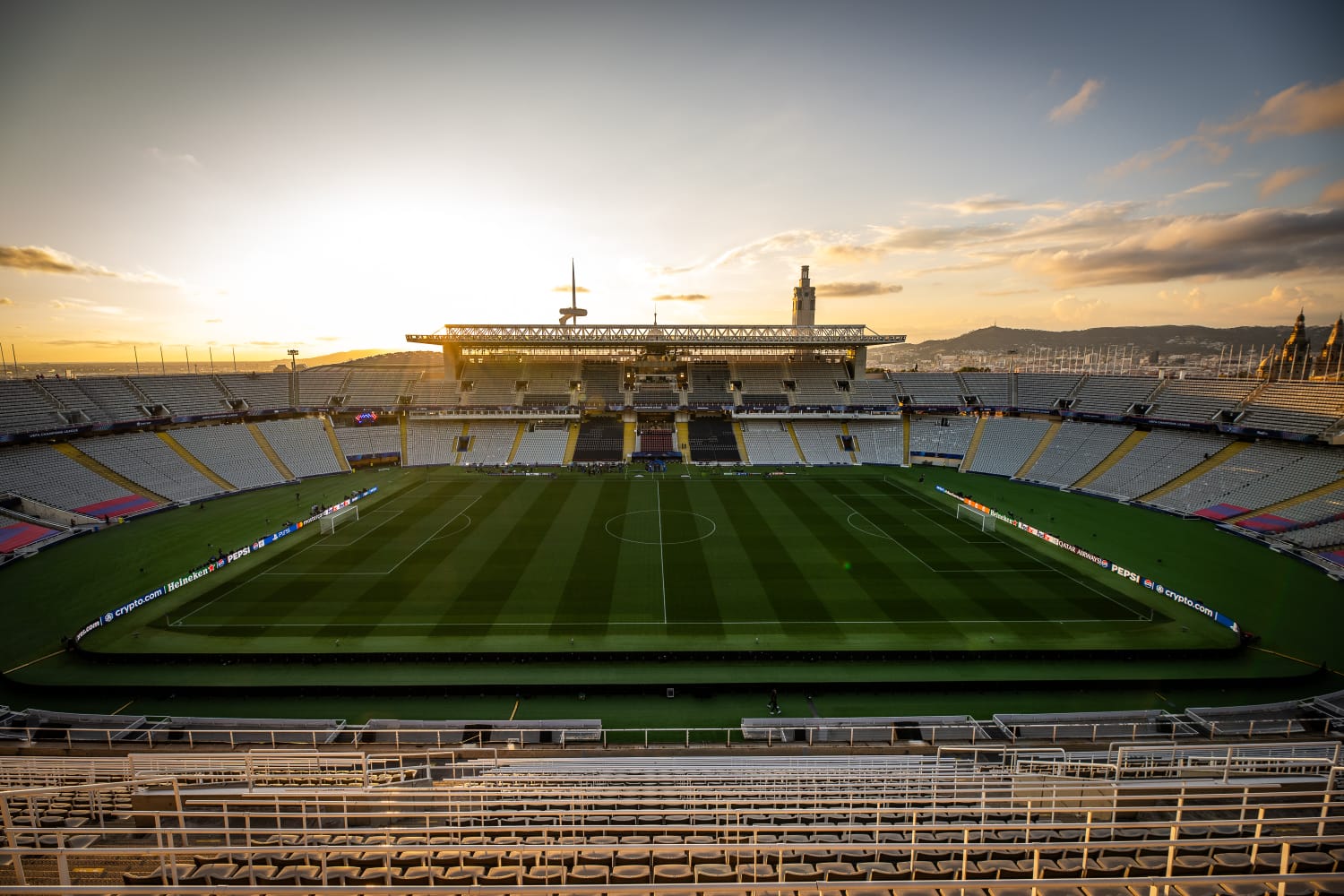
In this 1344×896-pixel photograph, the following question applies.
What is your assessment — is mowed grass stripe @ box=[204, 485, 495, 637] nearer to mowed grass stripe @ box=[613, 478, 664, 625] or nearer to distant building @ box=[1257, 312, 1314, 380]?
mowed grass stripe @ box=[613, 478, 664, 625]

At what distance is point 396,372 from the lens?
62.6 m

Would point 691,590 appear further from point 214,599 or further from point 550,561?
point 214,599

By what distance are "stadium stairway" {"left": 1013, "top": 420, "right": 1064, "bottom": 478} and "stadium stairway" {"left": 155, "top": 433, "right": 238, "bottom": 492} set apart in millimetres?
63924

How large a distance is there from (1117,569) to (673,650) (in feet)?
72.1

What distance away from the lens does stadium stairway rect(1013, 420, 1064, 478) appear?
48.0 metres

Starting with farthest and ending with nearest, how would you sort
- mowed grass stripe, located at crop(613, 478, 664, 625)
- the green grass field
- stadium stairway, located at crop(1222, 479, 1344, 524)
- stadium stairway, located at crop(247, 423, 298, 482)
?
stadium stairway, located at crop(247, 423, 298, 482)
stadium stairway, located at crop(1222, 479, 1344, 524)
mowed grass stripe, located at crop(613, 478, 664, 625)
the green grass field

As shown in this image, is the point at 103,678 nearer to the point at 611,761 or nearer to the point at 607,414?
the point at 611,761

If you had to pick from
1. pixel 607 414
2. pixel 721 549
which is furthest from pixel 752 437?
pixel 721 549

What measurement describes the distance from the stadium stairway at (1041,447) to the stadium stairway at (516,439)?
4573 cm

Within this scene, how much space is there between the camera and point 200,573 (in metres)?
25.5

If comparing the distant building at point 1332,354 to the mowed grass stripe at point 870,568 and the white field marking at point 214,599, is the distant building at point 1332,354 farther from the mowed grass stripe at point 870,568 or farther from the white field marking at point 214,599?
the white field marking at point 214,599

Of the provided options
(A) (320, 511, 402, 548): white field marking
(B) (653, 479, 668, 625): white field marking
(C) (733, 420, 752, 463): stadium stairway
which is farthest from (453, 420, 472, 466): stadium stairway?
(C) (733, 420, 752, 463): stadium stairway

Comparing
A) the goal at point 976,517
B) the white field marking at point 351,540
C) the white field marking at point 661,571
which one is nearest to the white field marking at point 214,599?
the white field marking at point 351,540

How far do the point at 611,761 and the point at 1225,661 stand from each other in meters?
21.0
